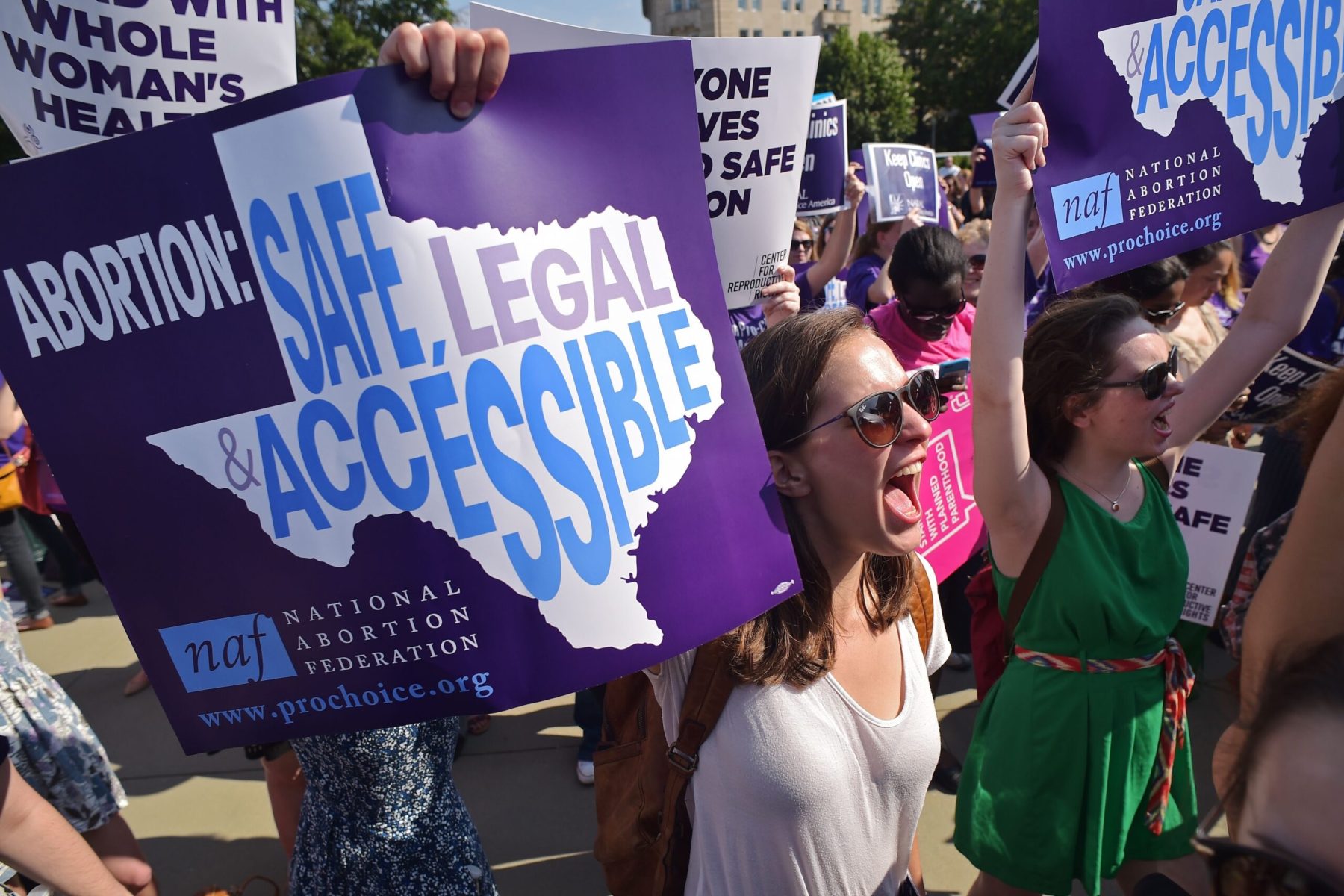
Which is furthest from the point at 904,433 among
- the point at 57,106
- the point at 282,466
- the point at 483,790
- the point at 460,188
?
the point at 483,790

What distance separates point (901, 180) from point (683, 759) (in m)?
5.60

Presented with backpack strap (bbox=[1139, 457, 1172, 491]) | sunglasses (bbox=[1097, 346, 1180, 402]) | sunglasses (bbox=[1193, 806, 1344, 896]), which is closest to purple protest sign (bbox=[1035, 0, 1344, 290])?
sunglasses (bbox=[1097, 346, 1180, 402])

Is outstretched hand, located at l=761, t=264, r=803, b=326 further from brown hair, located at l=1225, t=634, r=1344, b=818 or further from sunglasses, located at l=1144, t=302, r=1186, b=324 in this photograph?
brown hair, located at l=1225, t=634, r=1344, b=818

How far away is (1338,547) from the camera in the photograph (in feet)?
4.22

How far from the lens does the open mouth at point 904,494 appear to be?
1.65 meters

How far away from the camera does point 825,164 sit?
514 centimetres

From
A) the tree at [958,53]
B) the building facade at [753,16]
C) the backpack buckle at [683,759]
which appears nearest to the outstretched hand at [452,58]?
the backpack buckle at [683,759]

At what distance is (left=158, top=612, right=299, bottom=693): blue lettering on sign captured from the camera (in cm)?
119

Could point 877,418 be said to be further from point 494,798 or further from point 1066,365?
point 494,798

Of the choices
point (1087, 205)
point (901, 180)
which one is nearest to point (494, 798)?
point (1087, 205)

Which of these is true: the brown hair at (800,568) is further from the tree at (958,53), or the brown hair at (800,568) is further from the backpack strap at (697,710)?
the tree at (958,53)

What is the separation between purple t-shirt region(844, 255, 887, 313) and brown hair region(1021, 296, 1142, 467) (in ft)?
11.1

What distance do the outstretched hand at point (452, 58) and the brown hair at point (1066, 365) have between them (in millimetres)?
1595

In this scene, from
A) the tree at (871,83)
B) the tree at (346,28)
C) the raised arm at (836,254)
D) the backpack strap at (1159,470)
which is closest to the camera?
the backpack strap at (1159,470)
